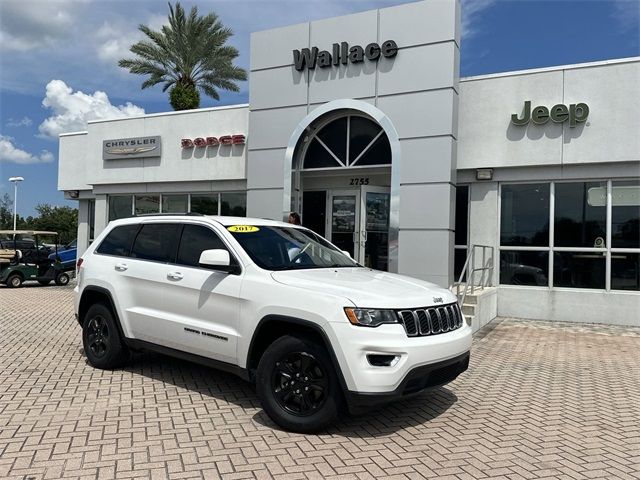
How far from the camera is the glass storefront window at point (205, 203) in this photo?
51.3 feet

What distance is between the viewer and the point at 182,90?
79.9 ft

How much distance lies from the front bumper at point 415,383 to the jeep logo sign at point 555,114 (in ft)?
26.7

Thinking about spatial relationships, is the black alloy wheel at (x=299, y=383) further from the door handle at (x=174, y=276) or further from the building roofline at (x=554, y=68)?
the building roofline at (x=554, y=68)

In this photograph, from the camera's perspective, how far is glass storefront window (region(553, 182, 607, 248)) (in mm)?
11125

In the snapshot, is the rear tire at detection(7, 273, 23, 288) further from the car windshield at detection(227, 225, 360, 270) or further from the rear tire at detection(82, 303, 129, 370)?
the car windshield at detection(227, 225, 360, 270)

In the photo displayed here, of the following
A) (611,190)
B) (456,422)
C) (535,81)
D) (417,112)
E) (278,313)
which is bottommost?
(456,422)

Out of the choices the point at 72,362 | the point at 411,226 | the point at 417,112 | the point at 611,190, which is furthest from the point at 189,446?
the point at 611,190

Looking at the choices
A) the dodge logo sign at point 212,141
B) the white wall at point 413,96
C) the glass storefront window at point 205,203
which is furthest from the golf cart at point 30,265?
the white wall at point 413,96

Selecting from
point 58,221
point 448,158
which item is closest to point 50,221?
point 58,221

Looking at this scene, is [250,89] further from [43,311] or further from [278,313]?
[278,313]

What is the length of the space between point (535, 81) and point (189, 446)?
34.3 feet

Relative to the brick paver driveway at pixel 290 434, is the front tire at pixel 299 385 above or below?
above

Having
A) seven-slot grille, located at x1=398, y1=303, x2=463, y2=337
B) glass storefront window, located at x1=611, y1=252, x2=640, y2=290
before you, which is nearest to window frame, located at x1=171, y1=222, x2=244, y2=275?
seven-slot grille, located at x1=398, y1=303, x2=463, y2=337

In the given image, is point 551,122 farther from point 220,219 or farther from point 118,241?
point 118,241
